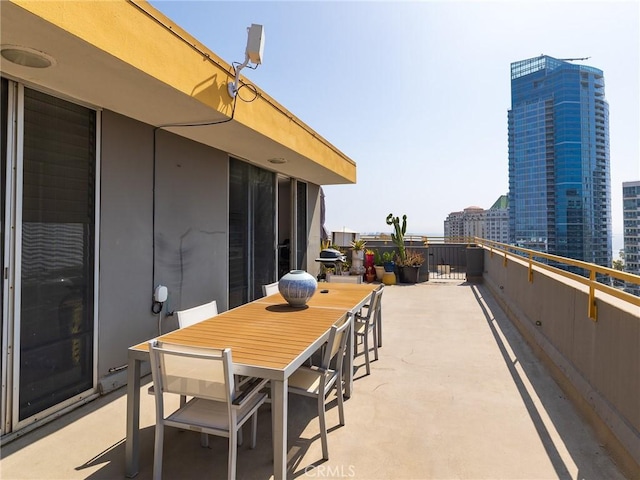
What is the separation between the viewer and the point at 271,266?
6730mm

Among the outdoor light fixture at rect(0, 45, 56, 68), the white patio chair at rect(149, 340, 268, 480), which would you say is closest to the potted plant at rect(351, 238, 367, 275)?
the white patio chair at rect(149, 340, 268, 480)

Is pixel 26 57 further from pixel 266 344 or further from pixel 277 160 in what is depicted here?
pixel 277 160

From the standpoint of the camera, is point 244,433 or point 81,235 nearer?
point 244,433

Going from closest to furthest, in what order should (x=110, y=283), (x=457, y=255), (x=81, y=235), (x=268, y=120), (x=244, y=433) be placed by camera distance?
(x=244, y=433) < (x=81, y=235) < (x=110, y=283) < (x=268, y=120) < (x=457, y=255)

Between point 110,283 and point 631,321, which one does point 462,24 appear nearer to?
point 631,321

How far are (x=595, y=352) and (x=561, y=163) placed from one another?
4163 cm

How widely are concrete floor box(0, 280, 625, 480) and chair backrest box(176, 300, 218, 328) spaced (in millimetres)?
803

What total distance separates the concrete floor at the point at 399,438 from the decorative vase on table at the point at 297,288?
0.89 meters

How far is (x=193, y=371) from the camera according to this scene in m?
1.81

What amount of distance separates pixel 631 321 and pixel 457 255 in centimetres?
1196

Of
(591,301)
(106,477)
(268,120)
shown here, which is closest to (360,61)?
(268,120)

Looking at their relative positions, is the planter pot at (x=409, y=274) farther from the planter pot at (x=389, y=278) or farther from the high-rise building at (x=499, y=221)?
the high-rise building at (x=499, y=221)

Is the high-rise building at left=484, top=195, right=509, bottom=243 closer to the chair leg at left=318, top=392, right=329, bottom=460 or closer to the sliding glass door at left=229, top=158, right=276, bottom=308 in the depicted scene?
the sliding glass door at left=229, top=158, right=276, bottom=308

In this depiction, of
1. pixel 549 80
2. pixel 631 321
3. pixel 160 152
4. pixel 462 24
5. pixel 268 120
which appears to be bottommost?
pixel 631 321
